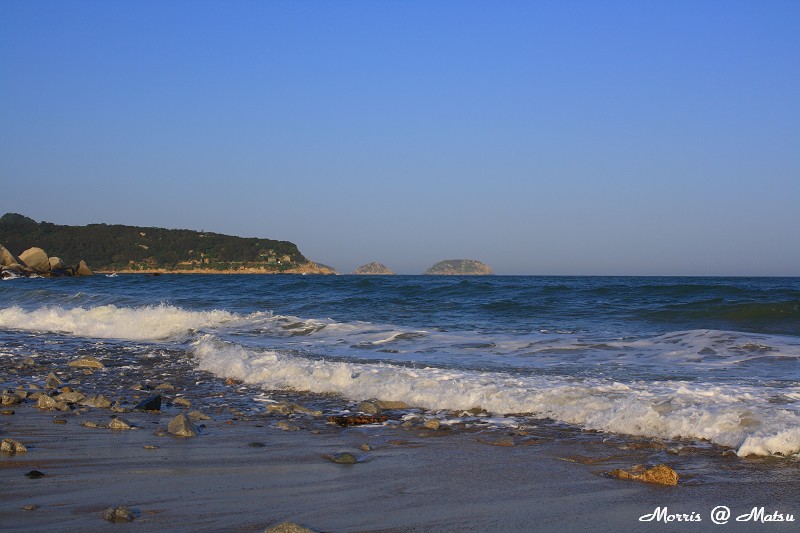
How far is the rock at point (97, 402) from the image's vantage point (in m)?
6.95

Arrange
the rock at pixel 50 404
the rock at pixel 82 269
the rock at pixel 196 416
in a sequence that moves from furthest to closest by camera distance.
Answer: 1. the rock at pixel 82 269
2. the rock at pixel 50 404
3. the rock at pixel 196 416

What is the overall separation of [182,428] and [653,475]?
3650 mm

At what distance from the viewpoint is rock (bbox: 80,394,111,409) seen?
22.8ft

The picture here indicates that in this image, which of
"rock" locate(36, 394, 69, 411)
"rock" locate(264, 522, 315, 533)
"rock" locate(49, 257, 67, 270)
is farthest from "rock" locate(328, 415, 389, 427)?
"rock" locate(49, 257, 67, 270)

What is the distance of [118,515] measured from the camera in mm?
3416

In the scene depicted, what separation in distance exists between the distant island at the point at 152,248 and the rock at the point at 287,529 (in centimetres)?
8102

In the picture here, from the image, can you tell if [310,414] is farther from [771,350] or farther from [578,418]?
[771,350]

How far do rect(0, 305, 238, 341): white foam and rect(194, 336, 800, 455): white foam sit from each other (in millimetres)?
6608

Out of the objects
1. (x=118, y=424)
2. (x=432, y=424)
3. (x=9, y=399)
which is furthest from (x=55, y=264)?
(x=432, y=424)

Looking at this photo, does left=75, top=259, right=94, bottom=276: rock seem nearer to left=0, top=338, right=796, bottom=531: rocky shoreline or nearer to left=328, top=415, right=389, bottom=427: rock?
left=0, top=338, right=796, bottom=531: rocky shoreline

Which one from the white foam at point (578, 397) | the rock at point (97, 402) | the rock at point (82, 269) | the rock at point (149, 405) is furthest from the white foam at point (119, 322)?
the rock at point (82, 269)

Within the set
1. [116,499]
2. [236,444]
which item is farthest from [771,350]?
[116,499]

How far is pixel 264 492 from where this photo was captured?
3.98 metres

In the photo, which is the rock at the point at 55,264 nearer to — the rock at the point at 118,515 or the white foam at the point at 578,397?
the white foam at the point at 578,397
